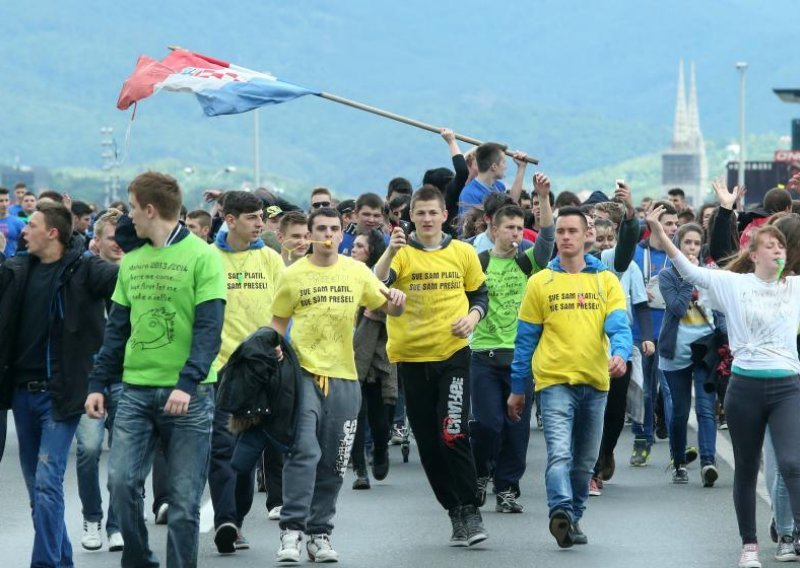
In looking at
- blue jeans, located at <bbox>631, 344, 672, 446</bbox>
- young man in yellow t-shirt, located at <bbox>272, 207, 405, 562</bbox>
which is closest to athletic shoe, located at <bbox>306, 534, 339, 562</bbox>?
young man in yellow t-shirt, located at <bbox>272, 207, 405, 562</bbox>

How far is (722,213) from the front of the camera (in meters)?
10.6

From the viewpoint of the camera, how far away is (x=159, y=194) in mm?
7961

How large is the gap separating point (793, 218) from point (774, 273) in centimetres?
48

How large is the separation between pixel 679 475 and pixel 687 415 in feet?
1.35

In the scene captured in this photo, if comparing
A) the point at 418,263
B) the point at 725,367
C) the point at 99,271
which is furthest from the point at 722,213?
the point at 99,271

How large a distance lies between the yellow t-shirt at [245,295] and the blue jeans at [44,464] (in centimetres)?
176

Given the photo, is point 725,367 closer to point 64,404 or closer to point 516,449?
point 516,449

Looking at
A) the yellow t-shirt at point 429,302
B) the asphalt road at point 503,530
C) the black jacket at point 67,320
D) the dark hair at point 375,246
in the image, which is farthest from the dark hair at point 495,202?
the black jacket at point 67,320

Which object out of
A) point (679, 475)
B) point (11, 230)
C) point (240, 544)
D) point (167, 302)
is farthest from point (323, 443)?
point (11, 230)

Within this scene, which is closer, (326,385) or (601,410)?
(326,385)

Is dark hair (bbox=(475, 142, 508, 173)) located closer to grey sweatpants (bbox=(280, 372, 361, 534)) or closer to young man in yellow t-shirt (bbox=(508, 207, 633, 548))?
young man in yellow t-shirt (bbox=(508, 207, 633, 548))

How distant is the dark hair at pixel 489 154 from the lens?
13.6 metres

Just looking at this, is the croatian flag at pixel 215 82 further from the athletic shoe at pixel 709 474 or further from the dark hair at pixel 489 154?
the athletic shoe at pixel 709 474

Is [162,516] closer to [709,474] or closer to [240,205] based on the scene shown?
[240,205]
